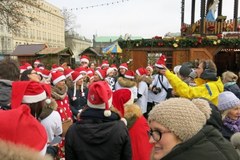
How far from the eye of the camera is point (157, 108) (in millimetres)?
1863

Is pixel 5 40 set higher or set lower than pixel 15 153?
higher

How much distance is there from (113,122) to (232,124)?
4.77 ft

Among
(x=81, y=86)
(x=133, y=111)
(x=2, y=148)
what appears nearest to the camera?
(x=2, y=148)

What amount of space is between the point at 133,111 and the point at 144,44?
9.37 metres

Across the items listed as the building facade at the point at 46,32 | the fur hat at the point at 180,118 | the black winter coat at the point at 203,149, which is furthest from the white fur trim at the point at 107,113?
the building facade at the point at 46,32

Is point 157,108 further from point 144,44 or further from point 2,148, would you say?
point 144,44

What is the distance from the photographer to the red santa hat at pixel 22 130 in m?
1.68

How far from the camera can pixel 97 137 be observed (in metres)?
2.93

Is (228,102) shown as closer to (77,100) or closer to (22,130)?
(22,130)

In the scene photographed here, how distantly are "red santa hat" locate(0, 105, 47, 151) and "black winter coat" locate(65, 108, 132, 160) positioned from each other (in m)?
1.12

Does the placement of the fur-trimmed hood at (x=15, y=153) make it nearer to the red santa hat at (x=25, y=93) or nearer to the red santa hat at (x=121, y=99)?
the red santa hat at (x=25, y=93)

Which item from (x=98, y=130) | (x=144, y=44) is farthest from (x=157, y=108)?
(x=144, y=44)

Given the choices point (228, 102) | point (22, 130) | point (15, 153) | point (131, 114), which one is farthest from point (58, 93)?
point (15, 153)

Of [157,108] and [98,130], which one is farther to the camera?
[98,130]
